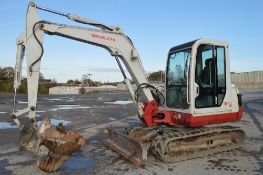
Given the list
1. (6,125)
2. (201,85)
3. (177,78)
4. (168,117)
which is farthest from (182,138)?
(6,125)

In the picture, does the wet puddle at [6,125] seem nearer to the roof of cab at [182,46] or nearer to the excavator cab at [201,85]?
the excavator cab at [201,85]

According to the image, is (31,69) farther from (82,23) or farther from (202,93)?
(202,93)

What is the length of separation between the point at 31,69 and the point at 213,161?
439 cm

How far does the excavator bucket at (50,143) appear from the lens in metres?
6.32

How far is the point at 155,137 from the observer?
7848 millimetres

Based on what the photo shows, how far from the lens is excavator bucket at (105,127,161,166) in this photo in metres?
7.16

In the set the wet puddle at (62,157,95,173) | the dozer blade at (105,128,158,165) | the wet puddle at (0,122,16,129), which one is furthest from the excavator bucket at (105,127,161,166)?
the wet puddle at (0,122,16,129)

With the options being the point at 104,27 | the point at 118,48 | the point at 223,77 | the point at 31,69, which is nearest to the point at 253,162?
the point at 223,77

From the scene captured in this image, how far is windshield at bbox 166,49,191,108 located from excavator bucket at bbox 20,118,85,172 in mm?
2834

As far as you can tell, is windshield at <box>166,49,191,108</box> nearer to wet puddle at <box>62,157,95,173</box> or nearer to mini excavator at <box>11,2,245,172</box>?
mini excavator at <box>11,2,245,172</box>

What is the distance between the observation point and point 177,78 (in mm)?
8516

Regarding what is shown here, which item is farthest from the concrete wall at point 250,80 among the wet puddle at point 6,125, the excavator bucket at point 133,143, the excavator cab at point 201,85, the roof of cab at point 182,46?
the excavator bucket at point 133,143

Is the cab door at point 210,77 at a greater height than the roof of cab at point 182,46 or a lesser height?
lesser

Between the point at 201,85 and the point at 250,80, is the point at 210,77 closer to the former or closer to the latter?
the point at 201,85
